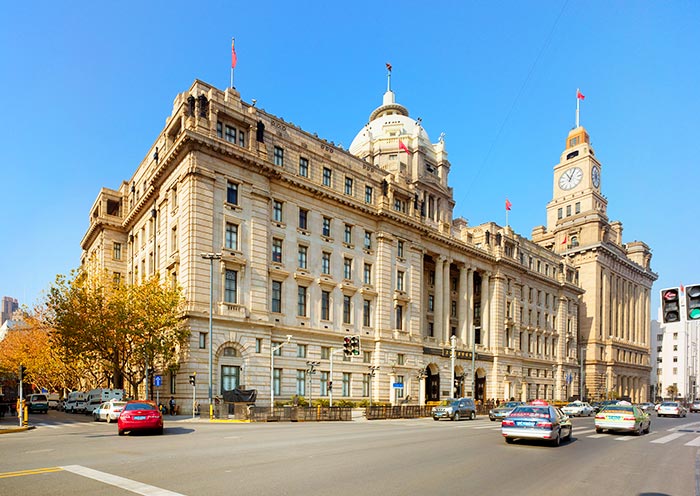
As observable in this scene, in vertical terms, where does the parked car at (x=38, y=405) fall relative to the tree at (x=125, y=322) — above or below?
below

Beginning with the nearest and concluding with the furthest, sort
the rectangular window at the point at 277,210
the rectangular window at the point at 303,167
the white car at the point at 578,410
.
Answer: the rectangular window at the point at 277,210
the rectangular window at the point at 303,167
the white car at the point at 578,410

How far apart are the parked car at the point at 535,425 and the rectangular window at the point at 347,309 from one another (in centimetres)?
3056

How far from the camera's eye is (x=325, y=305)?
49.2 m

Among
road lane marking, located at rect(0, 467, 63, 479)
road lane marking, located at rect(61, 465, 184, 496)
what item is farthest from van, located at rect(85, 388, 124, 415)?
road lane marking, located at rect(61, 465, 184, 496)

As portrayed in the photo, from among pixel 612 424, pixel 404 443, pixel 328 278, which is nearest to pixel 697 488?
pixel 404 443

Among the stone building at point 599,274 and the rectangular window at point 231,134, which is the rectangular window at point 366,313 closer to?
the rectangular window at point 231,134

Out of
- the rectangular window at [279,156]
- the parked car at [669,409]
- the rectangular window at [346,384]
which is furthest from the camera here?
the parked car at [669,409]

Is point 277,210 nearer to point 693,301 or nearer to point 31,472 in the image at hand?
point 31,472

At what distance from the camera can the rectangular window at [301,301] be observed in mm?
46781

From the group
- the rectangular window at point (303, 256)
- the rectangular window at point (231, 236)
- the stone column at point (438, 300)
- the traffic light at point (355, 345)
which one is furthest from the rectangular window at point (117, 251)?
the traffic light at point (355, 345)

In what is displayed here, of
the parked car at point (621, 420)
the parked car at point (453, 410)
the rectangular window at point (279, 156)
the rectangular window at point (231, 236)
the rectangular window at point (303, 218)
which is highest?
the rectangular window at point (279, 156)

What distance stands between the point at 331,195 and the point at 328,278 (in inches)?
304

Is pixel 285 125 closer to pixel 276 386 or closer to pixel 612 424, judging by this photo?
pixel 276 386

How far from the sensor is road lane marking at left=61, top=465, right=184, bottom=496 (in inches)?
406
